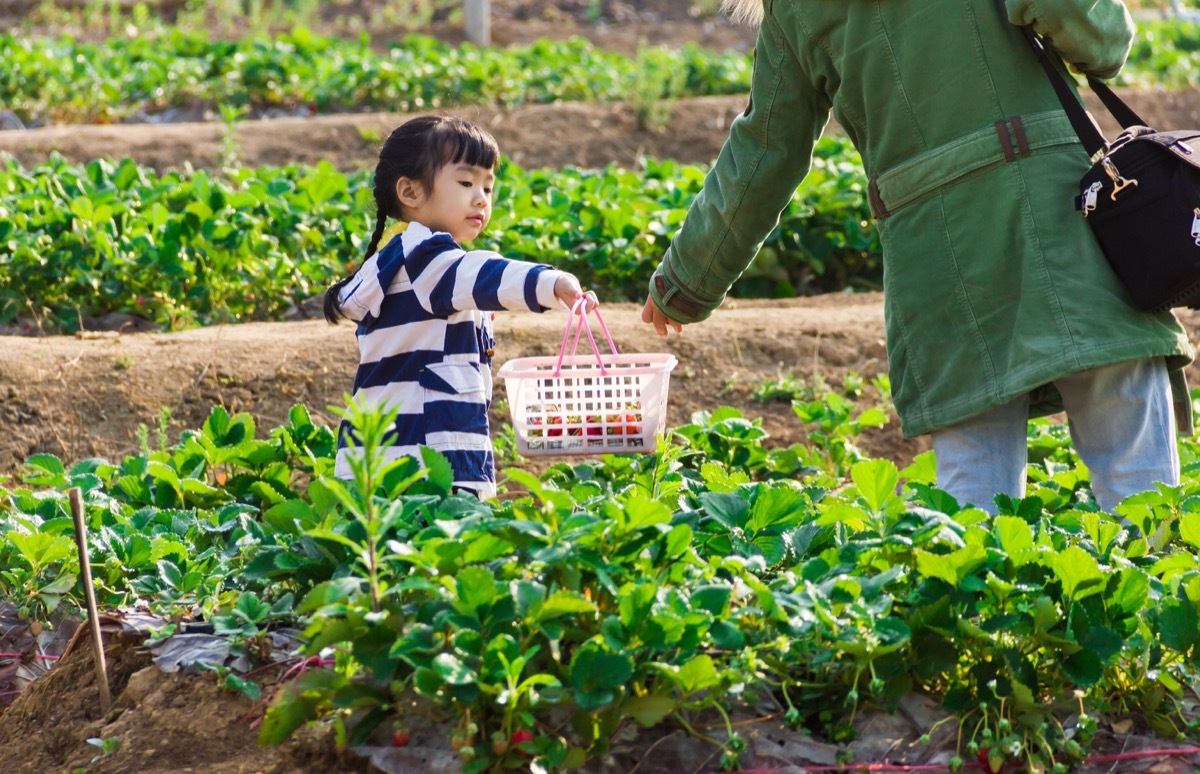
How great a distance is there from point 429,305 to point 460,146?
38 cm

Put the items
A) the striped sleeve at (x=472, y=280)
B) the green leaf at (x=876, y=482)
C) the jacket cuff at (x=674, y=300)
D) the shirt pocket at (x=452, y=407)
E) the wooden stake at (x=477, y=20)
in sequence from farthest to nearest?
1. the wooden stake at (x=477, y=20)
2. the jacket cuff at (x=674, y=300)
3. the shirt pocket at (x=452, y=407)
4. the striped sleeve at (x=472, y=280)
5. the green leaf at (x=876, y=482)

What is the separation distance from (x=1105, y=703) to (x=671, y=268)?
143 cm

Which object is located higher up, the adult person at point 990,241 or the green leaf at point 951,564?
the adult person at point 990,241

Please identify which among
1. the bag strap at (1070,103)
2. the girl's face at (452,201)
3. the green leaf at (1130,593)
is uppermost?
the bag strap at (1070,103)

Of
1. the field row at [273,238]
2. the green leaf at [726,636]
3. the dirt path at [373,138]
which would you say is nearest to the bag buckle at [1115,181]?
the green leaf at [726,636]

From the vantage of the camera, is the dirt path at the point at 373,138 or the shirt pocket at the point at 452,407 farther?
the dirt path at the point at 373,138

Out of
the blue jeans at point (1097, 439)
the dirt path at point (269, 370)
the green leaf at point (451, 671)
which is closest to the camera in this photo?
the green leaf at point (451, 671)

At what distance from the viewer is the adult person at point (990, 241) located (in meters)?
2.64

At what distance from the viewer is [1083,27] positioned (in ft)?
8.64

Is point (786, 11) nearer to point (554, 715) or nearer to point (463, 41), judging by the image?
point (554, 715)

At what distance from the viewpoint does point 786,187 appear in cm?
304

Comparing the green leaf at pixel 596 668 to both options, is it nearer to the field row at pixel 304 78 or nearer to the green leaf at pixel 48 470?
the green leaf at pixel 48 470

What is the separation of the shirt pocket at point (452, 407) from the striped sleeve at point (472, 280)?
0.45 feet

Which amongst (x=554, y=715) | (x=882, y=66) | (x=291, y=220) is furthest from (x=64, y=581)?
(x=291, y=220)
